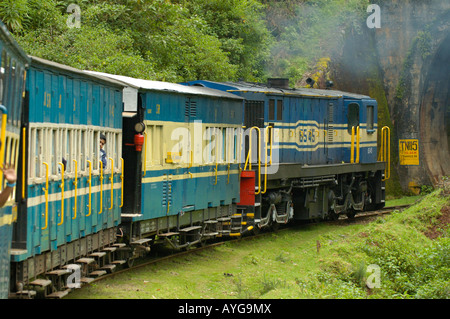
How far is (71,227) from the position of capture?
31.6ft

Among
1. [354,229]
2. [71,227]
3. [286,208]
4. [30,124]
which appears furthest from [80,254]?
[354,229]

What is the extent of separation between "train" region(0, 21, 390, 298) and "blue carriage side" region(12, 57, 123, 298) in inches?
0.7

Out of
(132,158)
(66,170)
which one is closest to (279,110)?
(132,158)

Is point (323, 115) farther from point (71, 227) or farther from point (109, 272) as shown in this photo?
point (71, 227)

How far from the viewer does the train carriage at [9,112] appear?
6379 mm

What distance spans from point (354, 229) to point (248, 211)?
490 cm

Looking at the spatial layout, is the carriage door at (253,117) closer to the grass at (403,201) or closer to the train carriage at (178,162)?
the train carriage at (178,162)

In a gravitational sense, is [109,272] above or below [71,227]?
below

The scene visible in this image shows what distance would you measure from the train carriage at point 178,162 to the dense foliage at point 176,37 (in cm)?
493

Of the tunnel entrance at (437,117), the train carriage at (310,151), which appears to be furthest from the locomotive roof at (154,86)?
the tunnel entrance at (437,117)

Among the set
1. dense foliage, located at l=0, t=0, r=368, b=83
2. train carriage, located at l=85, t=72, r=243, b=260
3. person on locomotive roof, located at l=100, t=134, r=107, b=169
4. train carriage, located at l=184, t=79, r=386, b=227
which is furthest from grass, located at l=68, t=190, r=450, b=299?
dense foliage, located at l=0, t=0, r=368, b=83

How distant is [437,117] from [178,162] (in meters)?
20.7

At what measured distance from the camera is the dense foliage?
19516 millimetres

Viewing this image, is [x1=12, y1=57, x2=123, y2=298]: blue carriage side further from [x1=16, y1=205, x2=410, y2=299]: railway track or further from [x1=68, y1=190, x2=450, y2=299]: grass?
[x1=68, y1=190, x2=450, y2=299]: grass
